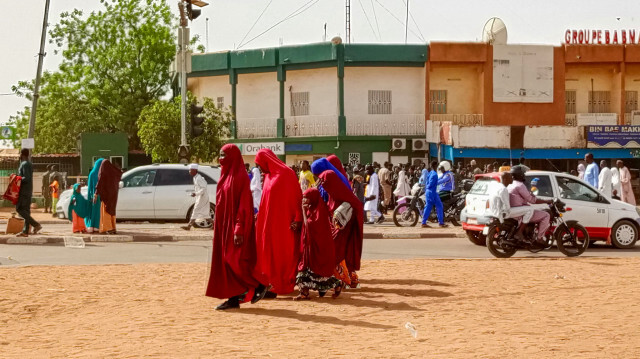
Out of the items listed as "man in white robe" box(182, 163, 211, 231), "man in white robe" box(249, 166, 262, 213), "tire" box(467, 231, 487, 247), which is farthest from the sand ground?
"man in white robe" box(249, 166, 262, 213)

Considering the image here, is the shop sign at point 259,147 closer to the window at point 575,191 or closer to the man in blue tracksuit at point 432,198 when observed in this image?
the man in blue tracksuit at point 432,198

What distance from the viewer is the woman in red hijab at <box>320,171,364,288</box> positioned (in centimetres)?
1103

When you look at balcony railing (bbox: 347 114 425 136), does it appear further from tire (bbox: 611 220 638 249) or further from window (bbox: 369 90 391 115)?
tire (bbox: 611 220 638 249)

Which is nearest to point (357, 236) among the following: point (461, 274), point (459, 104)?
point (461, 274)

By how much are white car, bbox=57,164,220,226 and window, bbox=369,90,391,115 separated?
62.8ft

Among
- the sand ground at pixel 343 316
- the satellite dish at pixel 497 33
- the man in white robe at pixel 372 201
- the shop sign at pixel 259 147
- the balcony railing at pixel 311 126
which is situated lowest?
the sand ground at pixel 343 316

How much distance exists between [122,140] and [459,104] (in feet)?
49.0

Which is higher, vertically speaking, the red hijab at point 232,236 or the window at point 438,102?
the window at point 438,102

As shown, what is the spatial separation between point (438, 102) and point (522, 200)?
1055 inches

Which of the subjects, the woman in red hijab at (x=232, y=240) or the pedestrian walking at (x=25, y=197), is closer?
the woman in red hijab at (x=232, y=240)

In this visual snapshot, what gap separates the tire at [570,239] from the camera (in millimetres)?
15859

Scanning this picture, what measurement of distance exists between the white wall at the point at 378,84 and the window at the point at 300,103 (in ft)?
6.44

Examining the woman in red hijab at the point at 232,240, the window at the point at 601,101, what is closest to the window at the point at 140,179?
the woman in red hijab at the point at 232,240

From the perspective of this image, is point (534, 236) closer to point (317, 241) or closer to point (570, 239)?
point (570, 239)
